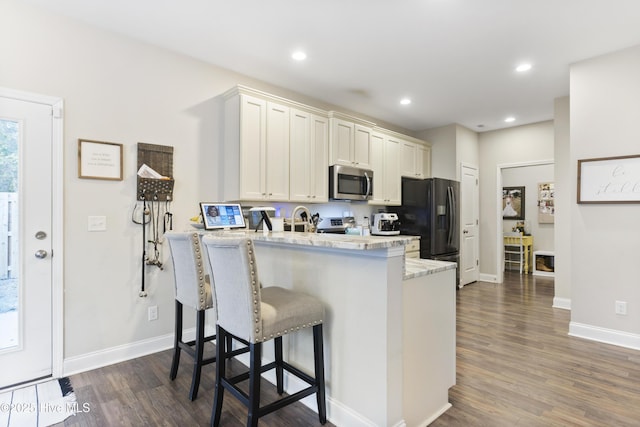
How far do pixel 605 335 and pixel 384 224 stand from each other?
2775mm

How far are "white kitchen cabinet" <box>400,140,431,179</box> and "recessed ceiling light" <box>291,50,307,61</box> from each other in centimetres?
260

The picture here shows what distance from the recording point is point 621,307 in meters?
3.13

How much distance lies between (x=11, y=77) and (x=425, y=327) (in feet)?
10.7

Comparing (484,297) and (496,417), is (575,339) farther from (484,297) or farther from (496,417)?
(496,417)

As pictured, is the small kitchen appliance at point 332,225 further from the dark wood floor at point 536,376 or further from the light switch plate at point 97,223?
→ the light switch plate at point 97,223

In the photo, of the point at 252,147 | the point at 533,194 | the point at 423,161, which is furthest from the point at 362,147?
the point at 533,194

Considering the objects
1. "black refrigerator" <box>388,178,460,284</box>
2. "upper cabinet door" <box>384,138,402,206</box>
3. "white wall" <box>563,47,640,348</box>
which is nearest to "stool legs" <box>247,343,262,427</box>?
"white wall" <box>563,47,640,348</box>

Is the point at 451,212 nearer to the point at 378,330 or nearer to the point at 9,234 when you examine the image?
the point at 378,330

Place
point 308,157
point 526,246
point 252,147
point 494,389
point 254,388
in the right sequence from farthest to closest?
point 526,246 → point 308,157 → point 252,147 → point 494,389 → point 254,388

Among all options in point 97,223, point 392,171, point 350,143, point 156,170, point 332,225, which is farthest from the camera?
point 392,171

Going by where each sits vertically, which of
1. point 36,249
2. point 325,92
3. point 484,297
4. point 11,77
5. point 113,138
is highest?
point 325,92

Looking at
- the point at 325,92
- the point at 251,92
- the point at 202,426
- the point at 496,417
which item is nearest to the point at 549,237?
the point at 325,92

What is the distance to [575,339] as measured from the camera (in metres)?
3.24

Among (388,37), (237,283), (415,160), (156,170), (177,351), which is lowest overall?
(177,351)
